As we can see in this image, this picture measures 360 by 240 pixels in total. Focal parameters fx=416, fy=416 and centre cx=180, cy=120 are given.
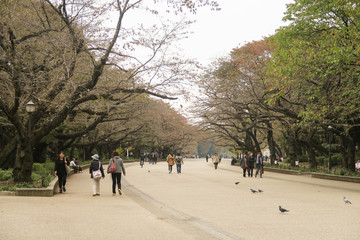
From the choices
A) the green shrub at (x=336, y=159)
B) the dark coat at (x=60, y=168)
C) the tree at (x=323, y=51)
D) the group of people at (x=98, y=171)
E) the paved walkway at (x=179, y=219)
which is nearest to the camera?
the paved walkway at (x=179, y=219)

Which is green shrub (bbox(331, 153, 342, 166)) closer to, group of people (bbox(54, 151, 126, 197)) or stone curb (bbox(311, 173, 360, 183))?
stone curb (bbox(311, 173, 360, 183))

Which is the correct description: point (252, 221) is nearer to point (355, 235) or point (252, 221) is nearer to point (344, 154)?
point (355, 235)

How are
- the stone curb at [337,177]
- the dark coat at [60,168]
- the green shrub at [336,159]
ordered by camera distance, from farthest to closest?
the green shrub at [336,159], the stone curb at [337,177], the dark coat at [60,168]

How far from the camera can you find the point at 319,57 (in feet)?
57.3

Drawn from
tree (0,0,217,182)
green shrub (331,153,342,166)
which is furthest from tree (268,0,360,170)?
green shrub (331,153,342,166)

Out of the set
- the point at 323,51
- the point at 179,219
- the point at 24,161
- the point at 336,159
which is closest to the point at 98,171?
the point at 24,161

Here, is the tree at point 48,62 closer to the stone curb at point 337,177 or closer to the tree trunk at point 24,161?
the tree trunk at point 24,161

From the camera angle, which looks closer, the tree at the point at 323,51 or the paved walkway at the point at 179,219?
the paved walkway at the point at 179,219

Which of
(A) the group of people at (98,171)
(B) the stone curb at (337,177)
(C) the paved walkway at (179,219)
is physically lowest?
(C) the paved walkway at (179,219)

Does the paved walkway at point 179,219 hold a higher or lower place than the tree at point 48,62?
lower

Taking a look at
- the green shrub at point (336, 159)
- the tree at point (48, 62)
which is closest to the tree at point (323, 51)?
the tree at point (48, 62)

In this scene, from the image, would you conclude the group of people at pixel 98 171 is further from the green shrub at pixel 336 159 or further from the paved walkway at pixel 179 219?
the green shrub at pixel 336 159

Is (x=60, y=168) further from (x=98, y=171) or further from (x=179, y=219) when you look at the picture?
(x=179, y=219)

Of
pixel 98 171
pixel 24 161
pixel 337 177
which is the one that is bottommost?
pixel 337 177
